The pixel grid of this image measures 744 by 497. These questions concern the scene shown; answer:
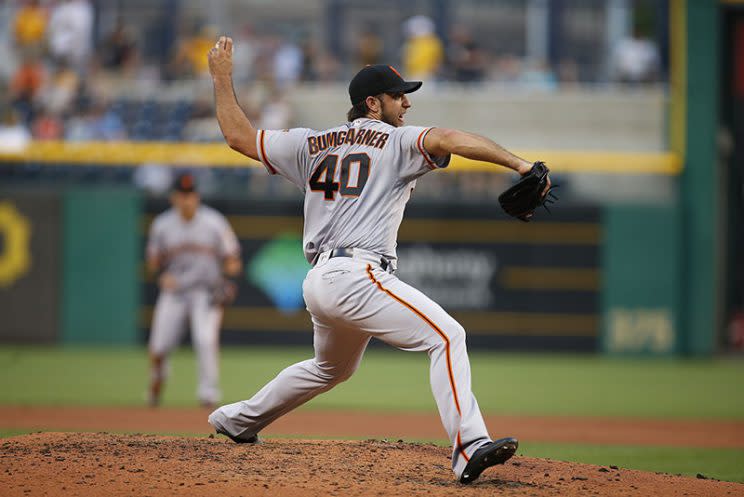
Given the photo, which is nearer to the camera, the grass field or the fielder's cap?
the grass field

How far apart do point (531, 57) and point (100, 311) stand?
872 cm

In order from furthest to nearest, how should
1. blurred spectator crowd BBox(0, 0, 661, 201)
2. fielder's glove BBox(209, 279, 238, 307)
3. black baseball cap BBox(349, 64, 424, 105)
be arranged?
blurred spectator crowd BBox(0, 0, 661, 201), fielder's glove BBox(209, 279, 238, 307), black baseball cap BBox(349, 64, 424, 105)

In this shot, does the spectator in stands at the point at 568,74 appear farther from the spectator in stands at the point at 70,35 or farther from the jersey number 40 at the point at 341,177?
the jersey number 40 at the point at 341,177

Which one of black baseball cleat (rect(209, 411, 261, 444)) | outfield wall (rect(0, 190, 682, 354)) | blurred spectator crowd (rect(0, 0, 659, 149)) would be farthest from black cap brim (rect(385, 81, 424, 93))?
blurred spectator crowd (rect(0, 0, 659, 149))

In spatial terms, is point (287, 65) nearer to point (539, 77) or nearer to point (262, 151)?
point (539, 77)

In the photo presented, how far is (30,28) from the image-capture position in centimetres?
1961

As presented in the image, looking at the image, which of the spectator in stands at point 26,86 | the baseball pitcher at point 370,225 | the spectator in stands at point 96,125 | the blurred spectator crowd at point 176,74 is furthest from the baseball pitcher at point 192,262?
the spectator in stands at point 26,86

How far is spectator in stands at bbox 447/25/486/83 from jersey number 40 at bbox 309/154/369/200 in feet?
43.3

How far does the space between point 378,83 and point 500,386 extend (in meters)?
7.66

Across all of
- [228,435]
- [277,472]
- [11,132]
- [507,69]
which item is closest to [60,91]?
[11,132]

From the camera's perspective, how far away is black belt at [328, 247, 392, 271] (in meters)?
5.57

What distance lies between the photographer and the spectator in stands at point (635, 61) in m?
18.6

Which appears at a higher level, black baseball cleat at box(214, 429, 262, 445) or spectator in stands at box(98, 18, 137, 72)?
spectator in stands at box(98, 18, 137, 72)

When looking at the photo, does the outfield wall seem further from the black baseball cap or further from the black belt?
the black belt
